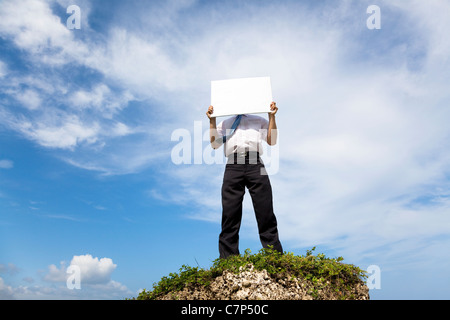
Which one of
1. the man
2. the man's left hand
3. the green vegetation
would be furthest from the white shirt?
the green vegetation

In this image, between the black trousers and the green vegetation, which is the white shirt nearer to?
the black trousers

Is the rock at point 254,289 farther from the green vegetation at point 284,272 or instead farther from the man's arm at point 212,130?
the man's arm at point 212,130

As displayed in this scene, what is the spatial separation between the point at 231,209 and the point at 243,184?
51cm

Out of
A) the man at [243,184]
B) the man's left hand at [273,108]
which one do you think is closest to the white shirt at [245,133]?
the man at [243,184]

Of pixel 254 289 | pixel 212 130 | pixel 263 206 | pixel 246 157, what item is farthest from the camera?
pixel 212 130

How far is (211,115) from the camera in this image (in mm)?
6414

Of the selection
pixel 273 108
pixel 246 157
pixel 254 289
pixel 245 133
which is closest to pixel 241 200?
pixel 246 157

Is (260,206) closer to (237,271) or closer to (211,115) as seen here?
(237,271)

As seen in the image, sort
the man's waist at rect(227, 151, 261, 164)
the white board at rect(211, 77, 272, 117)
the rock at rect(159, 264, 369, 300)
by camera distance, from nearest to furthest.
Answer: the rock at rect(159, 264, 369, 300) → the white board at rect(211, 77, 272, 117) → the man's waist at rect(227, 151, 261, 164)

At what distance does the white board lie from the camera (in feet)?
20.8

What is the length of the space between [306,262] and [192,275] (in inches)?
78.0

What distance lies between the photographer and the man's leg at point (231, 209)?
6.44 metres

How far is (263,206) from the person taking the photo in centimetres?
637

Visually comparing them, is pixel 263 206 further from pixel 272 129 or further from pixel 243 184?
pixel 272 129
